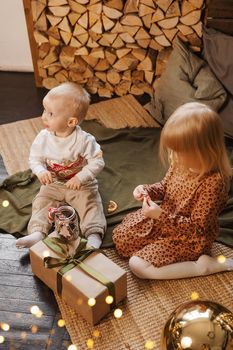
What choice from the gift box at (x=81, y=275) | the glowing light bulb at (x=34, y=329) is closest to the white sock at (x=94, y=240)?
the gift box at (x=81, y=275)

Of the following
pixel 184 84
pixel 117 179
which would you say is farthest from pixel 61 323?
pixel 184 84

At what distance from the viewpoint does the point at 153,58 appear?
2.46 meters

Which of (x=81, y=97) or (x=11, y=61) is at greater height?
(x=81, y=97)

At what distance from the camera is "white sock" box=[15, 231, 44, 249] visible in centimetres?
167

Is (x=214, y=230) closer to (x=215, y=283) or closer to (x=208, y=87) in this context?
(x=215, y=283)

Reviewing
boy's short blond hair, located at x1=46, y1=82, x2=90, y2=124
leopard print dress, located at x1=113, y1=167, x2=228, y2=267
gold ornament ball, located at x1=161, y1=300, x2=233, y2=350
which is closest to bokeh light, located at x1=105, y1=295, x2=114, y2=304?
leopard print dress, located at x1=113, y1=167, x2=228, y2=267

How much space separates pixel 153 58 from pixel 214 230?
1.22 meters

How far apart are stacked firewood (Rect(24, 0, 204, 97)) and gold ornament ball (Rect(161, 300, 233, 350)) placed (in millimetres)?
1694

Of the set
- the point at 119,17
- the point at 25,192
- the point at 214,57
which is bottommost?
the point at 25,192

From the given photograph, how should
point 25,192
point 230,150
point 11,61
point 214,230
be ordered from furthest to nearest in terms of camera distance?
1. point 11,61
2. point 230,150
3. point 25,192
4. point 214,230

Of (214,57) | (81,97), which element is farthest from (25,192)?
(214,57)

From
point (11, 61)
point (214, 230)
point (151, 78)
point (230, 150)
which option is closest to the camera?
point (214, 230)

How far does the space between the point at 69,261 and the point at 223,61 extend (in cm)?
131

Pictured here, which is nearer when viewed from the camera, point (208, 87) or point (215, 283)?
point (215, 283)
